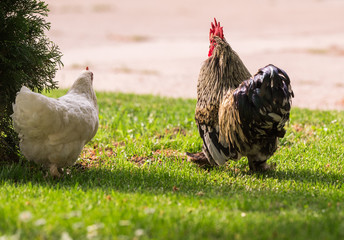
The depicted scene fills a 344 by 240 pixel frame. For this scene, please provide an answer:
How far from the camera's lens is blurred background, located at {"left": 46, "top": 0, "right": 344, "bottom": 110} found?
529 inches

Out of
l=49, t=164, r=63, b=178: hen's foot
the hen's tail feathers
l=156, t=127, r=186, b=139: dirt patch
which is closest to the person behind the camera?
the hen's tail feathers

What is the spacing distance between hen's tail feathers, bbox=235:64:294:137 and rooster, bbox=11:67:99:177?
166 cm

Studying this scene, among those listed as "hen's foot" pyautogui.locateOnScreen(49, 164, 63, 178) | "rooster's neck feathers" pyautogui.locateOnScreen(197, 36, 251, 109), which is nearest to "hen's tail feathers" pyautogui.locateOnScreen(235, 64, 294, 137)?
"rooster's neck feathers" pyautogui.locateOnScreen(197, 36, 251, 109)

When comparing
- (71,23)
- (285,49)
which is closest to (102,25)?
(71,23)

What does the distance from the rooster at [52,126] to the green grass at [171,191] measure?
290 mm

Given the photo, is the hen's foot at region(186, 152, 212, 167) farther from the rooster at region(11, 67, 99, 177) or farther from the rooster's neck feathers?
the rooster at region(11, 67, 99, 177)

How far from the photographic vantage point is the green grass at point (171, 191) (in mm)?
3283

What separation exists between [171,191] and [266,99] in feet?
4.36

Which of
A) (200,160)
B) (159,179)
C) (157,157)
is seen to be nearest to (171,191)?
(159,179)

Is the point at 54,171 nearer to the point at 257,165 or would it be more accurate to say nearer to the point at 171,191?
the point at 171,191

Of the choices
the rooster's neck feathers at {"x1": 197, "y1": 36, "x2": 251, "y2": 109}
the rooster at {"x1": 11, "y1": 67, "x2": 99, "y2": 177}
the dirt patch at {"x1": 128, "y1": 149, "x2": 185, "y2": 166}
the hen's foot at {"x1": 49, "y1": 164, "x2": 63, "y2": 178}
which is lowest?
the dirt patch at {"x1": 128, "y1": 149, "x2": 185, "y2": 166}

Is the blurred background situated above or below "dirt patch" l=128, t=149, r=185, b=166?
above

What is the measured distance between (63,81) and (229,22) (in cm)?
1674

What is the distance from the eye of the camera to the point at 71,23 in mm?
25781
